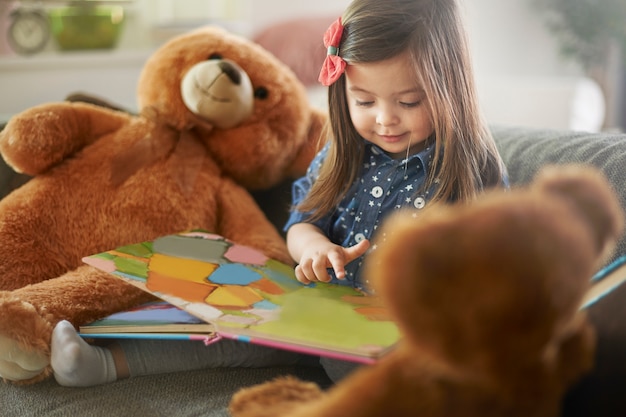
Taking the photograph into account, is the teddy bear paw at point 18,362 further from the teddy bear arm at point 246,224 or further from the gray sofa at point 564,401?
the teddy bear arm at point 246,224

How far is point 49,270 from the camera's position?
108 cm

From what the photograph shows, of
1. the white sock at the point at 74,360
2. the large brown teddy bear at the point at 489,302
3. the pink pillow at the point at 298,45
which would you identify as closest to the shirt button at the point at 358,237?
the white sock at the point at 74,360

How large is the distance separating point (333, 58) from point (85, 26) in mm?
1136

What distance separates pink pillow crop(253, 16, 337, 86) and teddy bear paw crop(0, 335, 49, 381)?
1.42m

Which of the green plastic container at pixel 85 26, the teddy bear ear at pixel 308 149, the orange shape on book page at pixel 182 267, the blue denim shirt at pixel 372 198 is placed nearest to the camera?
the orange shape on book page at pixel 182 267

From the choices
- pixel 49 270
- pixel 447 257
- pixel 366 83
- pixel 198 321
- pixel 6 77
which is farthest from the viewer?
pixel 6 77

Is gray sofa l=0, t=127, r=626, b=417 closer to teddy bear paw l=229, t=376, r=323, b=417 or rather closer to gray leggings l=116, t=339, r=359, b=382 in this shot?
gray leggings l=116, t=339, r=359, b=382

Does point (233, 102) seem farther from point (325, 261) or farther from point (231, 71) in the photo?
point (325, 261)

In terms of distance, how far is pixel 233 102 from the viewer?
116cm

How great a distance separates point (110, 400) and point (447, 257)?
1.89 feet

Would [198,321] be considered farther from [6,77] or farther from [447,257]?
[6,77]

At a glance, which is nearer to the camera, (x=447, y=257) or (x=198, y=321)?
(x=447, y=257)

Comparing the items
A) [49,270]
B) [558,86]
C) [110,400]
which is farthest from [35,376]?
[558,86]

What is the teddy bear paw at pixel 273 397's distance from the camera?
626 mm
